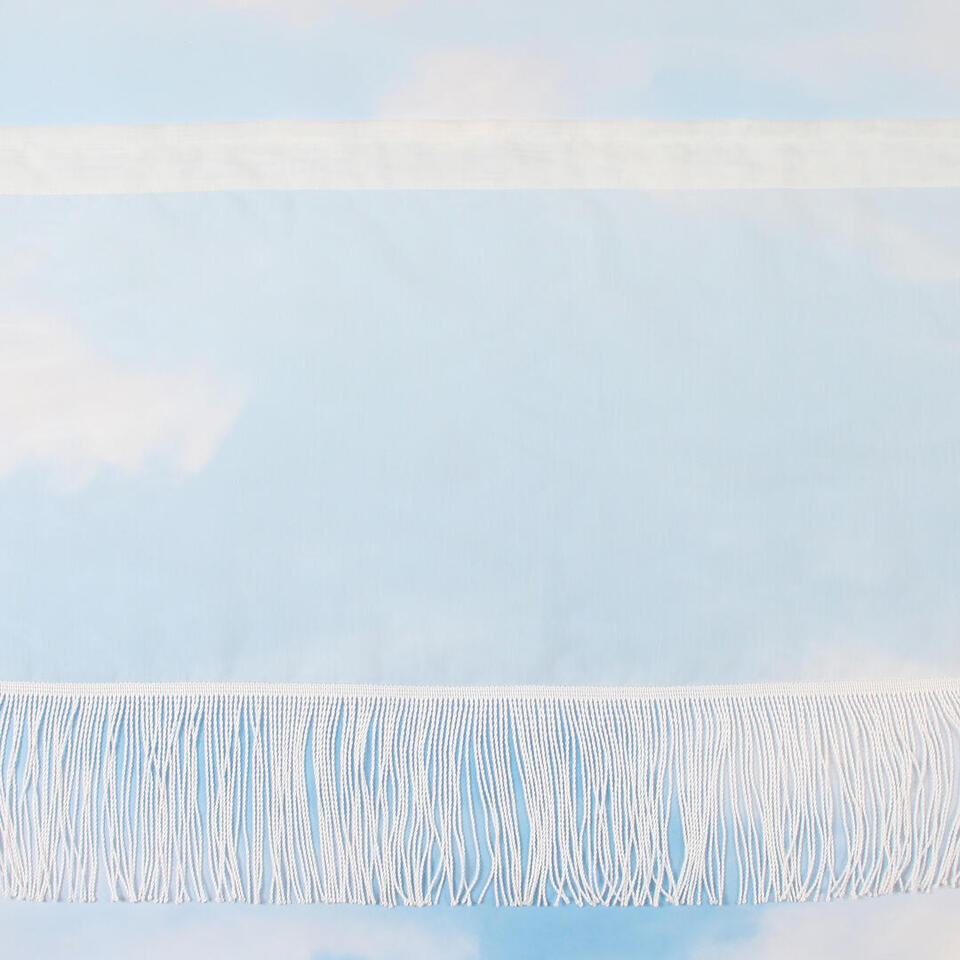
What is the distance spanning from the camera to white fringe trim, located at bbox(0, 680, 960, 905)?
0.62m

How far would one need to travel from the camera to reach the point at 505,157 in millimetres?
669

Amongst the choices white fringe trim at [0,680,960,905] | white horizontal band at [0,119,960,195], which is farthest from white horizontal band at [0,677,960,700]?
white horizontal band at [0,119,960,195]

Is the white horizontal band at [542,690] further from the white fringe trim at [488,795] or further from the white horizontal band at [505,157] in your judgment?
the white horizontal band at [505,157]

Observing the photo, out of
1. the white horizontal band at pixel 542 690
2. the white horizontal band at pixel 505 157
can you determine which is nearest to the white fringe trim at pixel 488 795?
the white horizontal band at pixel 542 690

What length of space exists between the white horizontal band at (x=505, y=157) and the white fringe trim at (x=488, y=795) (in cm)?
42

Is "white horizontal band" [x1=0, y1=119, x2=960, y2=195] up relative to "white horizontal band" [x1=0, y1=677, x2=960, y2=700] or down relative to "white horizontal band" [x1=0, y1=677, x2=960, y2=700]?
up

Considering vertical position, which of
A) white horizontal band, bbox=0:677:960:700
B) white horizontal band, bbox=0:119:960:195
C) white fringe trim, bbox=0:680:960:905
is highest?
A: white horizontal band, bbox=0:119:960:195

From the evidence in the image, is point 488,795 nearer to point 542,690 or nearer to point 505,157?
point 542,690

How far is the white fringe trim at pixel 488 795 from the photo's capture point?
0.62m

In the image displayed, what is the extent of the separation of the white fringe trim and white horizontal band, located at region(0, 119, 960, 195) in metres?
0.42

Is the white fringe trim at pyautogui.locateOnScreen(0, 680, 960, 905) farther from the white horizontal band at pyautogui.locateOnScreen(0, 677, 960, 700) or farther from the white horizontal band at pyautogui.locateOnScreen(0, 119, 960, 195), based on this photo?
the white horizontal band at pyautogui.locateOnScreen(0, 119, 960, 195)

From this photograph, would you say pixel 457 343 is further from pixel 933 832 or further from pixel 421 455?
pixel 933 832

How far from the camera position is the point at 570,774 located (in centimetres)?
62

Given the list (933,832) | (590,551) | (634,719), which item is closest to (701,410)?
(590,551)
